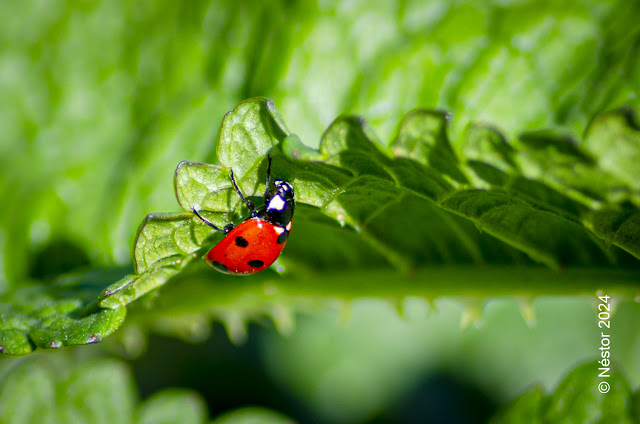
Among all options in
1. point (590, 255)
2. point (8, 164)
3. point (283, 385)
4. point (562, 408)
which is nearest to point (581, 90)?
point (590, 255)

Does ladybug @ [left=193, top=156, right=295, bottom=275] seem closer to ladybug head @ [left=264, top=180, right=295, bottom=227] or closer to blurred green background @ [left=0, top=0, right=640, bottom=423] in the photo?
ladybug head @ [left=264, top=180, right=295, bottom=227]

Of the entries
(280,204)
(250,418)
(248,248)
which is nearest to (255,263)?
(248,248)

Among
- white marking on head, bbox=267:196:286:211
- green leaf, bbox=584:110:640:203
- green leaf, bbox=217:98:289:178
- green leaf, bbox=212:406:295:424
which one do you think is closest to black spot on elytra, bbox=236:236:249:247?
white marking on head, bbox=267:196:286:211

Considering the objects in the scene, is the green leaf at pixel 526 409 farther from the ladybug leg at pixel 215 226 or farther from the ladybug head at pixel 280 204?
the ladybug leg at pixel 215 226

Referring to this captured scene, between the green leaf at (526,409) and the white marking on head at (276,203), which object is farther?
the green leaf at (526,409)

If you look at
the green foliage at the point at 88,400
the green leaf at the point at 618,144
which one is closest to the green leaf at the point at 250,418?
the green foliage at the point at 88,400
